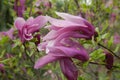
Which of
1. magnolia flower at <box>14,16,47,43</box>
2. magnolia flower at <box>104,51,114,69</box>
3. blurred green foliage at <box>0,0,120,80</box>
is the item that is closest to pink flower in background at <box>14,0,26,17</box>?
blurred green foliage at <box>0,0,120,80</box>

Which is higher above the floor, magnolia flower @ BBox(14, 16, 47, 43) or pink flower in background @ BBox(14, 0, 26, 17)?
magnolia flower @ BBox(14, 16, 47, 43)

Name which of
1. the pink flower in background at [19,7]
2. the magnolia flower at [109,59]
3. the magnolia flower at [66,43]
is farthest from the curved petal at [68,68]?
the pink flower in background at [19,7]

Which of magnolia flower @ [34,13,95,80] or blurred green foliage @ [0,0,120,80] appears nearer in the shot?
magnolia flower @ [34,13,95,80]

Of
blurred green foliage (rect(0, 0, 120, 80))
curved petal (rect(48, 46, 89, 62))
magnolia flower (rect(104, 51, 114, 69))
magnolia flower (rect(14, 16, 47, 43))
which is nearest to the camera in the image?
curved petal (rect(48, 46, 89, 62))

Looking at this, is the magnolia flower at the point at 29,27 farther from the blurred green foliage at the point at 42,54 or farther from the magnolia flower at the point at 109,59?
Result: the magnolia flower at the point at 109,59

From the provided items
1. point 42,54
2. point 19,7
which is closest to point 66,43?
point 42,54

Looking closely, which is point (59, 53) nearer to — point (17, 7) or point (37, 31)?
point (37, 31)

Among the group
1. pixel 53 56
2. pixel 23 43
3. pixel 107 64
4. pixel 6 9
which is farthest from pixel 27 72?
pixel 6 9

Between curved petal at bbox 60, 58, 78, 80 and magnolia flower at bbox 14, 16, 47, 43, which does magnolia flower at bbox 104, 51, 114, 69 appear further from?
magnolia flower at bbox 14, 16, 47, 43

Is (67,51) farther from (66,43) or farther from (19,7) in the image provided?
(19,7)
